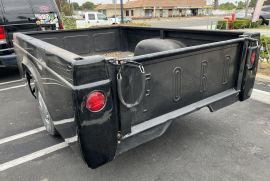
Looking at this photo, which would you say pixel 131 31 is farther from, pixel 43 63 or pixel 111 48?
pixel 43 63

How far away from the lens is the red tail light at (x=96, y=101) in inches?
75.1

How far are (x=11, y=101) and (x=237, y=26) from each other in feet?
60.0

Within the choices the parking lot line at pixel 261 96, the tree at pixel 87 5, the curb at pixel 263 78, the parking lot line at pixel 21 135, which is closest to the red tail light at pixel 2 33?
the parking lot line at pixel 21 135

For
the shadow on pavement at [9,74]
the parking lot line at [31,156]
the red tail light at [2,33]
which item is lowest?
the parking lot line at [31,156]

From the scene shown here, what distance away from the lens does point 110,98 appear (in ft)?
6.61

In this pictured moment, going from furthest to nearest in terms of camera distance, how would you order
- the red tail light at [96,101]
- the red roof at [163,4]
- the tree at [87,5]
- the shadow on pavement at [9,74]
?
the tree at [87,5] → the red roof at [163,4] → the shadow on pavement at [9,74] → the red tail light at [96,101]

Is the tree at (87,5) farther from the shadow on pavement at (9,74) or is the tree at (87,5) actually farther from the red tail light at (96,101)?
the red tail light at (96,101)

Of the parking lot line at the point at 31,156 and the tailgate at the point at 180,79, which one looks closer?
the tailgate at the point at 180,79

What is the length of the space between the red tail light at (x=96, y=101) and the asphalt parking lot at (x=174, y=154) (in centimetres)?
112

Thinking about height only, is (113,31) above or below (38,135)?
above

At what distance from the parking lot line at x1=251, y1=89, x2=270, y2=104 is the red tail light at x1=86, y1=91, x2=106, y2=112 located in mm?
3726

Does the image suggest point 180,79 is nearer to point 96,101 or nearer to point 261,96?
point 96,101

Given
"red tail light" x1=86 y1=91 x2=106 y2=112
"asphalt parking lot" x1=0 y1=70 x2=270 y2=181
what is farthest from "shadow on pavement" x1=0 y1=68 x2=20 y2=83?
"red tail light" x1=86 y1=91 x2=106 y2=112

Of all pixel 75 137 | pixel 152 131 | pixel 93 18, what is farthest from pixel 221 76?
pixel 93 18
